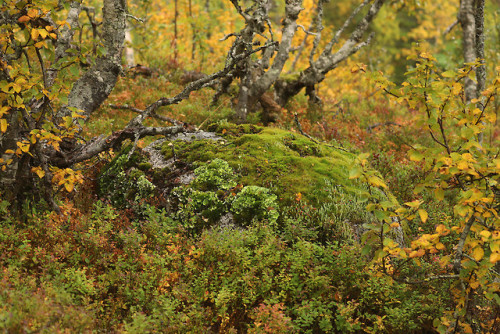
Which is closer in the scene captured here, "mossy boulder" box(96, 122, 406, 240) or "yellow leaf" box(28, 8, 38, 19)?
"yellow leaf" box(28, 8, 38, 19)

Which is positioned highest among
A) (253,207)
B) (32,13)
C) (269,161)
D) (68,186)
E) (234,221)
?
(32,13)

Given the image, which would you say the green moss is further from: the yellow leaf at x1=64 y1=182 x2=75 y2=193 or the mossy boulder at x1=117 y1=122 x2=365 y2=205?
the yellow leaf at x1=64 y1=182 x2=75 y2=193

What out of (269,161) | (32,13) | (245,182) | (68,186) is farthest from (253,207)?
(32,13)

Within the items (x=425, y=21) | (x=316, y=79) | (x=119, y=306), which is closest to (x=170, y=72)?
(x=316, y=79)

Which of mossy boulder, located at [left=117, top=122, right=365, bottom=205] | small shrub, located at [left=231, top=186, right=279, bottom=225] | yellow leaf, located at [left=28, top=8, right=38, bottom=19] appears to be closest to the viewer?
yellow leaf, located at [left=28, top=8, right=38, bottom=19]

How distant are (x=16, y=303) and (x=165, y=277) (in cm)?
142

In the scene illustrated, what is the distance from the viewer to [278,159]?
6.42 meters

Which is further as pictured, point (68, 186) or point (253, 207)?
point (253, 207)

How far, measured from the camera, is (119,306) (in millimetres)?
3928

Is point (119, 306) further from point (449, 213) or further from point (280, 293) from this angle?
point (449, 213)

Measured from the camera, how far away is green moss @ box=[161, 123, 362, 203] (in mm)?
5953

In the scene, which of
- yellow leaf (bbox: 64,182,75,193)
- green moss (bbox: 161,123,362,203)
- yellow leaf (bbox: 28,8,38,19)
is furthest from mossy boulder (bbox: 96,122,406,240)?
yellow leaf (bbox: 28,8,38,19)

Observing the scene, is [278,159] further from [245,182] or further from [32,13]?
[32,13]

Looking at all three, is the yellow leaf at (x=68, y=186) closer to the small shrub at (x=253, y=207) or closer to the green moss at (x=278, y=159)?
the green moss at (x=278, y=159)
